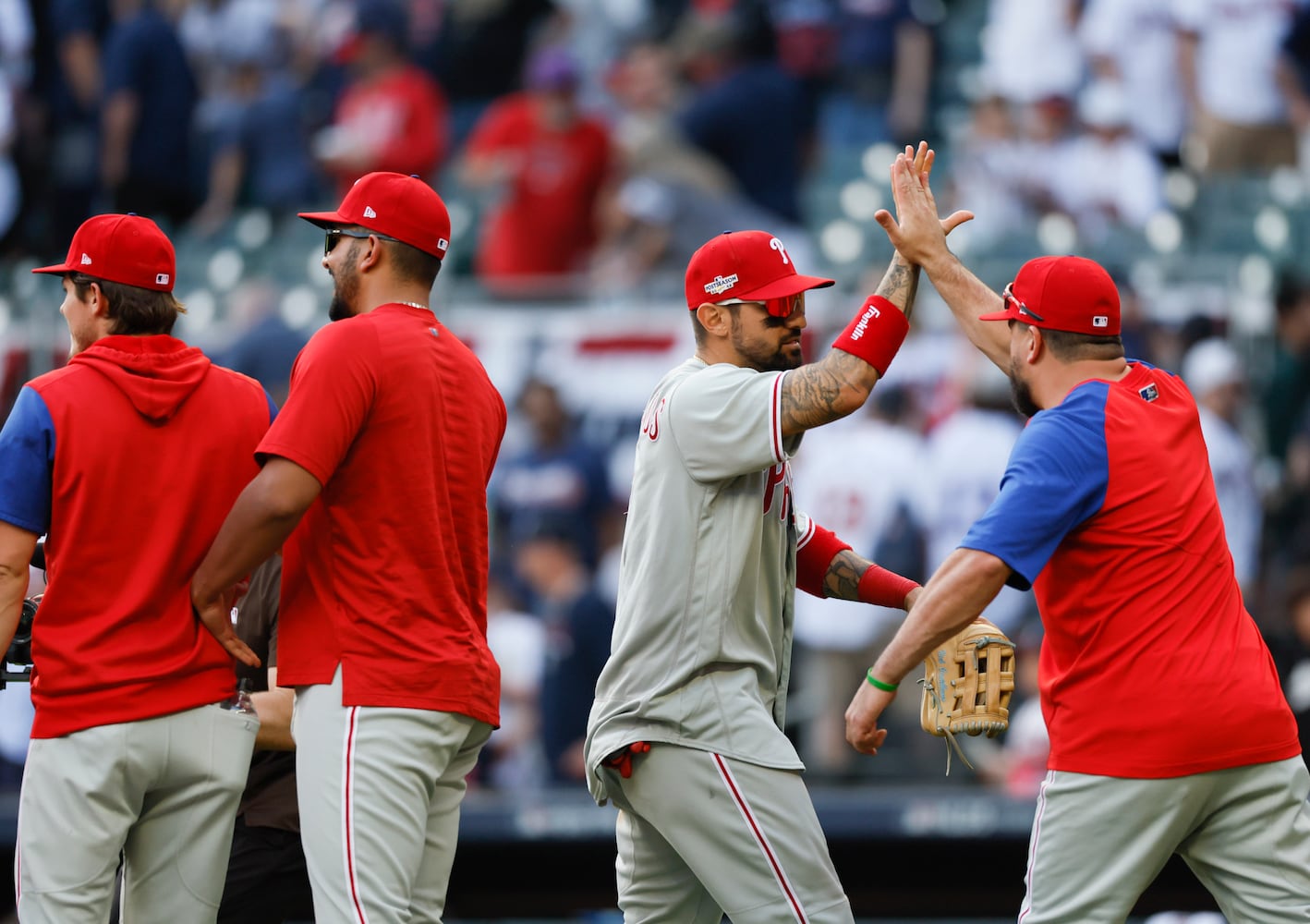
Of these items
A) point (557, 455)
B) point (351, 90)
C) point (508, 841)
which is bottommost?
point (508, 841)

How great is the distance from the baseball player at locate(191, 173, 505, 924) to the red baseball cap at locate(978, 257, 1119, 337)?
1.23 m

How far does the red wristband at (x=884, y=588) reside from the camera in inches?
170

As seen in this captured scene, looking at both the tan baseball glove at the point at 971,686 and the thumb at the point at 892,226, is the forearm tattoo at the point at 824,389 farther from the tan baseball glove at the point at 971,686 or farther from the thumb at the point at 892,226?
the tan baseball glove at the point at 971,686

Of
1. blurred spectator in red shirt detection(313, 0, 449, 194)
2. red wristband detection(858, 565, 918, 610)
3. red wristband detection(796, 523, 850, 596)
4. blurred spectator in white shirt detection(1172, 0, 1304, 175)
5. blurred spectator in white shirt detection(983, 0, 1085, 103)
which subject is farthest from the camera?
blurred spectator in red shirt detection(313, 0, 449, 194)

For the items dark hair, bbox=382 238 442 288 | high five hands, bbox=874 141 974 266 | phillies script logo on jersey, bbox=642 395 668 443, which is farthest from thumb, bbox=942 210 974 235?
dark hair, bbox=382 238 442 288

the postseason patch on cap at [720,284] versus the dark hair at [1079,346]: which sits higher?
the postseason patch on cap at [720,284]

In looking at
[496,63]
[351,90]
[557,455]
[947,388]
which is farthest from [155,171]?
[947,388]

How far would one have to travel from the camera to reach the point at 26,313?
380 inches

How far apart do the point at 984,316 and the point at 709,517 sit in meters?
0.80

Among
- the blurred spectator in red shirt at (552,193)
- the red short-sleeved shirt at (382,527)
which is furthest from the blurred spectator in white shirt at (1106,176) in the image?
the red short-sleeved shirt at (382,527)

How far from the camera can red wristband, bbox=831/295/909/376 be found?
12.3 ft

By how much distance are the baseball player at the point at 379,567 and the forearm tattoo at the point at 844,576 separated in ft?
3.10

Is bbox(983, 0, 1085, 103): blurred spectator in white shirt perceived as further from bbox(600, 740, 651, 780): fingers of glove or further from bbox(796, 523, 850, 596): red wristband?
bbox(600, 740, 651, 780): fingers of glove

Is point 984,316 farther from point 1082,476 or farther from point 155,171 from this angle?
point 155,171
